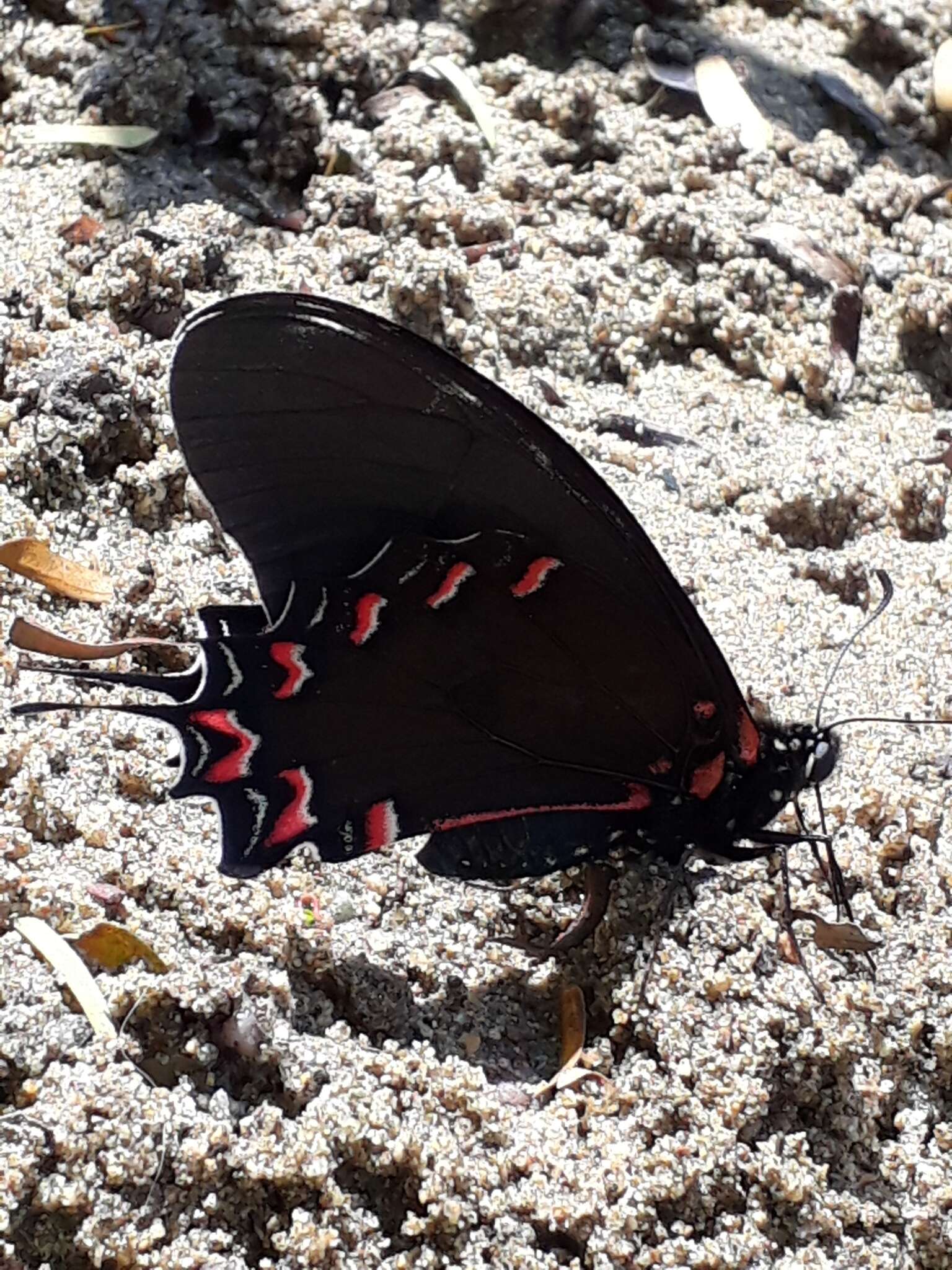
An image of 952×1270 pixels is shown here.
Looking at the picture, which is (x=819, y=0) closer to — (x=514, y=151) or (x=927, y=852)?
(x=514, y=151)

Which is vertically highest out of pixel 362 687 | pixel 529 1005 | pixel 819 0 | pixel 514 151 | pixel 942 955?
pixel 819 0

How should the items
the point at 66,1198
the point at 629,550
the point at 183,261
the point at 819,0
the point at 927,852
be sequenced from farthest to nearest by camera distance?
the point at 819,0
the point at 183,261
the point at 927,852
the point at 629,550
the point at 66,1198

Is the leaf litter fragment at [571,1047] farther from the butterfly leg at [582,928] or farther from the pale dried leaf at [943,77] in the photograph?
the pale dried leaf at [943,77]

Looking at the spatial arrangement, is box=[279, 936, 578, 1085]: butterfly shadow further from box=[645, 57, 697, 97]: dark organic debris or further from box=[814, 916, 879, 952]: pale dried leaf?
box=[645, 57, 697, 97]: dark organic debris

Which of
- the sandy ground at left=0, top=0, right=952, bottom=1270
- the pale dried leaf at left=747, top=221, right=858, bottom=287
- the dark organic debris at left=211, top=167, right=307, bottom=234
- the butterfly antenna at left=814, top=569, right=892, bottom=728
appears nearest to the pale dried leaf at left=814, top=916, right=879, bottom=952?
the sandy ground at left=0, top=0, right=952, bottom=1270

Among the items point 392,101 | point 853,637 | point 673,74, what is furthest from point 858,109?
point 853,637

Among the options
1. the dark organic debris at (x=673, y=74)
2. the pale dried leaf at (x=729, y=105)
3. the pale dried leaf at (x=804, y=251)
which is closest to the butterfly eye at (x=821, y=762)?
the pale dried leaf at (x=804, y=251)

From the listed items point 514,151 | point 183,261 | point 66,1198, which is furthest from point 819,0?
point 66,1198
